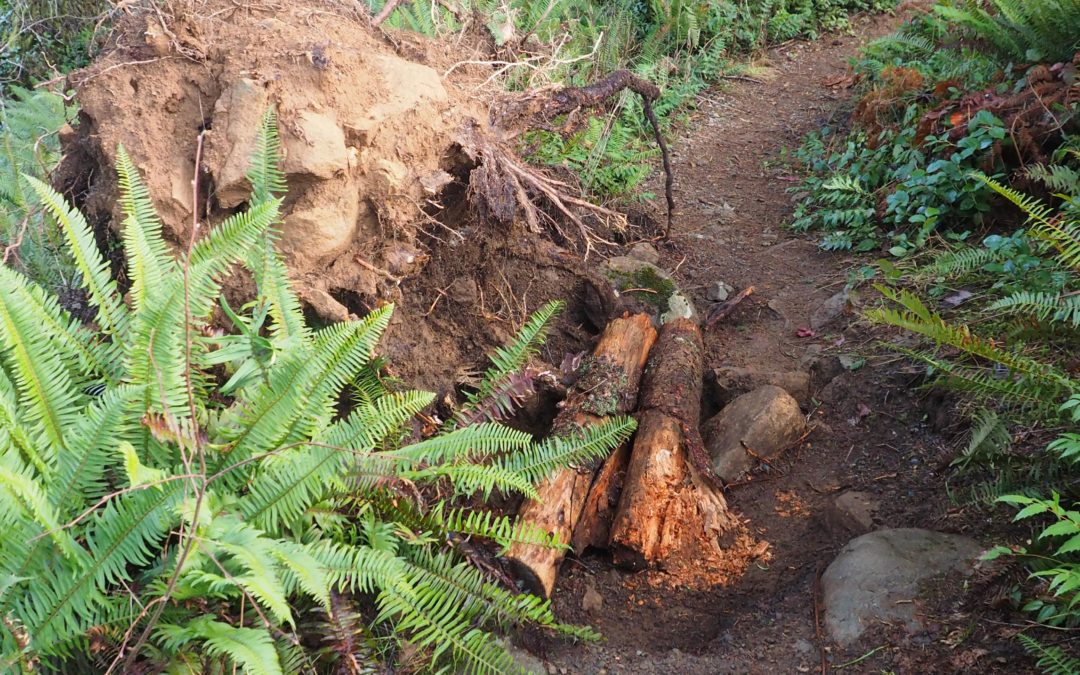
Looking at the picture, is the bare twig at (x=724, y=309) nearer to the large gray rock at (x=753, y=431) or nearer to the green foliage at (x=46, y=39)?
the large gray rock at (x=753, y=431)

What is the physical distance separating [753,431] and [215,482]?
2.38 m

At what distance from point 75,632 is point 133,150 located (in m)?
2.03

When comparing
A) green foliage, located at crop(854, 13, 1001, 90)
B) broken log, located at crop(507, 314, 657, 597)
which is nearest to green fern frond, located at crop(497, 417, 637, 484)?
broken log, located at crop(507, 314, 657, 597)

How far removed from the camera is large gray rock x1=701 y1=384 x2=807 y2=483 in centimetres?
379

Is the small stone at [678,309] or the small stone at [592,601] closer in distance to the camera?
the small stone at [592,601]

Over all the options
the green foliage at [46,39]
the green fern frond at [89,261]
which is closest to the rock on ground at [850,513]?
the green fern frond at [89,261]

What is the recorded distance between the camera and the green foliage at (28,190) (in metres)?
3.74

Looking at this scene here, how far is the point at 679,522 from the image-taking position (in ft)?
11.3

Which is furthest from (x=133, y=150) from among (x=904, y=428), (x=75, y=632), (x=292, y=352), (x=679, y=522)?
(x=904, y=428)

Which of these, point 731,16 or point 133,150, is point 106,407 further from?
point 731,16

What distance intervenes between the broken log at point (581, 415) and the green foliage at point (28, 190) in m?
2.41

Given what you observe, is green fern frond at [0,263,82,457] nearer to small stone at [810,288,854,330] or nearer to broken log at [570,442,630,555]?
broken log at [570,442,630,555]

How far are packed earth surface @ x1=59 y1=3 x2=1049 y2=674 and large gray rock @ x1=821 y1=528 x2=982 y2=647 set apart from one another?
0.04ft

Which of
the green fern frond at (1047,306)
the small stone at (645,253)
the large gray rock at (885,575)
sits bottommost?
the large gray rock at (885,575)
